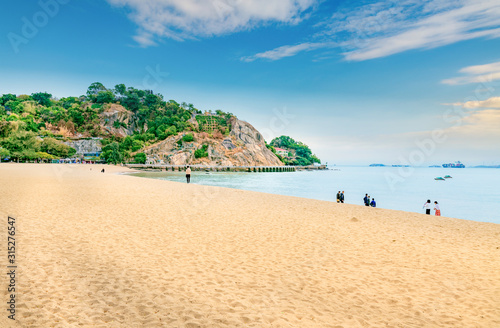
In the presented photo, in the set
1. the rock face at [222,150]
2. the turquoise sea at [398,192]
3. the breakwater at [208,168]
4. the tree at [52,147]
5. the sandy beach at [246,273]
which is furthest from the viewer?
the rock face at [222,150]

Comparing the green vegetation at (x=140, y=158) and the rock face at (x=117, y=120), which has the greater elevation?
the rock face at (x=117, y=120)

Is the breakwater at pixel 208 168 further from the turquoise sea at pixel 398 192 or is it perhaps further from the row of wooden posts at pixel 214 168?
the turquoise sea at pixel 398 192

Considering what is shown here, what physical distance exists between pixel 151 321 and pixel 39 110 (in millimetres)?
185312

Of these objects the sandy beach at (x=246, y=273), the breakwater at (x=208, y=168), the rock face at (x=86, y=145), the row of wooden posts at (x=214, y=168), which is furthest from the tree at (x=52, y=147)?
the sandy beach at (x=246, y=273)

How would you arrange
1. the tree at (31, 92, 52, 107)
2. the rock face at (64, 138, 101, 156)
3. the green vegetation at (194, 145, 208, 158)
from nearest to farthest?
the rock face at (64, 138, 101, 156) → the green vegetation at (194, 145, 208, 158) → the tree at (31, 92, 52, 107)

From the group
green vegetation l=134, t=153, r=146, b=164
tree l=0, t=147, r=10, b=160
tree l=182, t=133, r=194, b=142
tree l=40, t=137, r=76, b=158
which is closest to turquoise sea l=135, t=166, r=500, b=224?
tree l=0, t=147, r=10, b=160

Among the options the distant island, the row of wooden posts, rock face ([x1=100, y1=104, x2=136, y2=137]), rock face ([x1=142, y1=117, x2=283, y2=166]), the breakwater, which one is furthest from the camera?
rock face ([x1=100, y1=104, x2=136, y2=137])

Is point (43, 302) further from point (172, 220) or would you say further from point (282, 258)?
point (172, 220)

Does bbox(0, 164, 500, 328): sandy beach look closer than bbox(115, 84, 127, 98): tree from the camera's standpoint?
Yes

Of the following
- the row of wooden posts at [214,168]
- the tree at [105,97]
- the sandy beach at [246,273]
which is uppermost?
the tree at [105,97]

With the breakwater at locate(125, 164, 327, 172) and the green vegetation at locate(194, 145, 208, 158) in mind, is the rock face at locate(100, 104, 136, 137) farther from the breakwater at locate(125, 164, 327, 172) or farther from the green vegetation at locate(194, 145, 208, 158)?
the breakwater at locate(125, 164, 327, 172)

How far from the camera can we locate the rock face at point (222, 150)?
125 meters

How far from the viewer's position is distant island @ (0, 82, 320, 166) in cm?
11025

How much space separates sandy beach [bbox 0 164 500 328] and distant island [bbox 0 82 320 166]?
316ft
